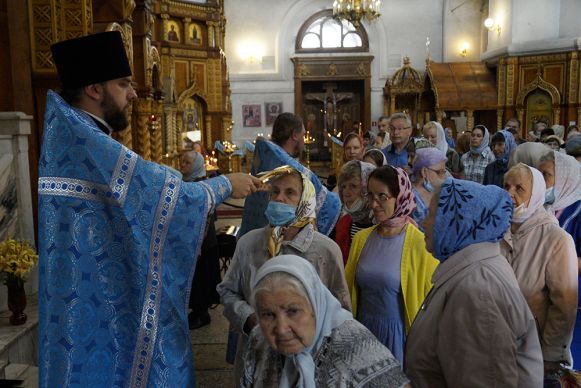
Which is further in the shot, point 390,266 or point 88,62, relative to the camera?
point 390,266

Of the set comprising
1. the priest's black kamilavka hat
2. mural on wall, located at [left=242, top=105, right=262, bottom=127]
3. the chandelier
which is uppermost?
the chandelier

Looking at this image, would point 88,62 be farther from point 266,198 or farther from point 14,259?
point 14,259

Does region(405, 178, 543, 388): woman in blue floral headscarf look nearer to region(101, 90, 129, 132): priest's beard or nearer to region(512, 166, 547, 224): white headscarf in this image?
region(512, 166, 547, 224): white headscarf

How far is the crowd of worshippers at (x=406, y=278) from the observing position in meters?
A: 1.67

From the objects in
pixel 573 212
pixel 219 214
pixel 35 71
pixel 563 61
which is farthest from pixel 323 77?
pixel 573 212

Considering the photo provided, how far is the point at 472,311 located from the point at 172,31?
1504cm

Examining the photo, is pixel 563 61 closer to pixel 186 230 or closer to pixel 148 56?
pixel 148 56

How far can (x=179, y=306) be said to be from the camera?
2186mm

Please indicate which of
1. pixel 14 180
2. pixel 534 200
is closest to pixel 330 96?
pixel 14 180

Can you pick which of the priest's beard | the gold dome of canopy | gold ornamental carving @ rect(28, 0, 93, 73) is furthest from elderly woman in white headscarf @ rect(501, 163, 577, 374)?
the gold dome of canopy

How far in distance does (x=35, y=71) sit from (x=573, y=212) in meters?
4.90

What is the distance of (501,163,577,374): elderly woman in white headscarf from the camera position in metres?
2.43

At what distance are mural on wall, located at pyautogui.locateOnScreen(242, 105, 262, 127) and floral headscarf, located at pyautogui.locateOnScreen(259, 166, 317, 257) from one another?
1879cm

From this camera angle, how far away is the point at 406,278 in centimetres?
268
